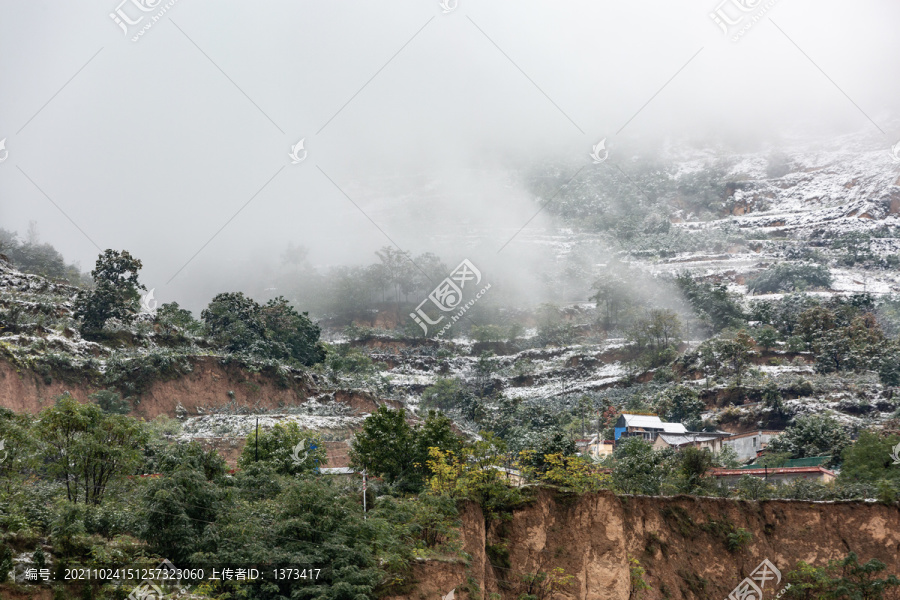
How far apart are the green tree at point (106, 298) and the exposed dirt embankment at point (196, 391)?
23.9ft

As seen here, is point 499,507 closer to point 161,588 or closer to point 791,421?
point 161,588

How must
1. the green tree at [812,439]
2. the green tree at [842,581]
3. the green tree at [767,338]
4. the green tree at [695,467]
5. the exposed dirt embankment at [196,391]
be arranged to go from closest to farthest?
the green tree at [842,581] → the green tree at [695,467] → the exposed dirt embankment at [196,391] → the green tree at [812,439] → the green tree at [767,338]

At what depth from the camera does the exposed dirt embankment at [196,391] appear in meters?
47.8

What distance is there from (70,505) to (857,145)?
180 m

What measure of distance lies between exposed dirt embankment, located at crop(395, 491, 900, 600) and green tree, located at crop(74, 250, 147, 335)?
42.1m

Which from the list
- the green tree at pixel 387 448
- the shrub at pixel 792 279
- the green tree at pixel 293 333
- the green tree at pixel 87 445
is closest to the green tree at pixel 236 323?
the green tree at pixel 293 333

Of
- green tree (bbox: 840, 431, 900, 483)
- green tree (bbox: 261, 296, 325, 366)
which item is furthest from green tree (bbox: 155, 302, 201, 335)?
green tree (bbox: 840, 431, 900, 483)

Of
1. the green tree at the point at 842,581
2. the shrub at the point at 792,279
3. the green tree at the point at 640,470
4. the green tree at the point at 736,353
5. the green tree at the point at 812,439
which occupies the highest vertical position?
the shrub at the point at 792,279

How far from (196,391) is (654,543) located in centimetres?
3744

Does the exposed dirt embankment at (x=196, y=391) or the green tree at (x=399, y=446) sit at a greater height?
the exposed dirt embankment at (x=196, y=391)

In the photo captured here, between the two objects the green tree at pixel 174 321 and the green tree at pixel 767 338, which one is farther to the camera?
the green tree at pixel 767 338

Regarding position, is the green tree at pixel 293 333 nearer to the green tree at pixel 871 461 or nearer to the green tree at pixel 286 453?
the green tree at pixel 286 453

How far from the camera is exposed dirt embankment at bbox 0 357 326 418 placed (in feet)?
157

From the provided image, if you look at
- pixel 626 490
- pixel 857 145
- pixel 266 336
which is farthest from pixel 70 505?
pixel 857 145
